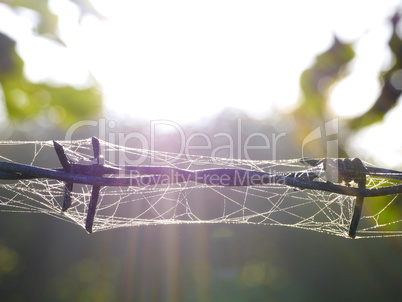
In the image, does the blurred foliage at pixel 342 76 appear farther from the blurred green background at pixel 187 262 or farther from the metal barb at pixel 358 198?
the blurred green background at pixel 187 262

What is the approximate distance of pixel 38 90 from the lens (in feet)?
4.98

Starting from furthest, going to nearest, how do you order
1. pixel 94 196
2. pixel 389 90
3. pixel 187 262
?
pixel 187 262 < pixel 389 90 < pixel 94 196

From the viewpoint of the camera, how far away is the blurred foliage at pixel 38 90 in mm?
1375

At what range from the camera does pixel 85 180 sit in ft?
4.55

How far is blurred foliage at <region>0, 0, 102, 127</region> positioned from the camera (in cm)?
138

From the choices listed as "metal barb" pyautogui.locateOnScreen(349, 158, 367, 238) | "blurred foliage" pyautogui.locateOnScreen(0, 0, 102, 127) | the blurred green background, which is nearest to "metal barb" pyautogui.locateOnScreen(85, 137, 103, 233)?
"blurred foliage" pyautogui.locateOnScreen(0, 0, 102, 127)

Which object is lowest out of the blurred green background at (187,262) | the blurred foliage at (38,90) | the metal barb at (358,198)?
the blurred green background at (187,262)

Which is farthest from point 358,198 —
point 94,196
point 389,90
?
point 94,196

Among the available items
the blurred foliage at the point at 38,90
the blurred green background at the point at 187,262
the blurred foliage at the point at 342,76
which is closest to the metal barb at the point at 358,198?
the blurred foliage at the point at 342,76

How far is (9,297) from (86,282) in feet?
6.96

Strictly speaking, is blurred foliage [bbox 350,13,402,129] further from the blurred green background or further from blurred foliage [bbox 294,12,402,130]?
the blurred green background

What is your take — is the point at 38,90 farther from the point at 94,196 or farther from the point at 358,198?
the point at 358,198

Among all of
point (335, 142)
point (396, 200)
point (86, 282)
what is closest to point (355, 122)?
point (335, 142)

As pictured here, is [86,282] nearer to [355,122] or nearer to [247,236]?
[247,236]
